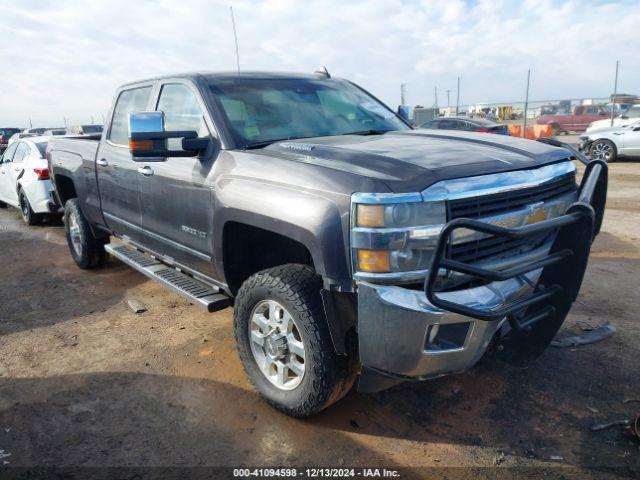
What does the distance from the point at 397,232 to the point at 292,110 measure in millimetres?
1738

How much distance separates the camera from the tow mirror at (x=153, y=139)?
121 inches

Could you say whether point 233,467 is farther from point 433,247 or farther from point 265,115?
point 265,115

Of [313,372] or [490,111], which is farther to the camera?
[490,111]

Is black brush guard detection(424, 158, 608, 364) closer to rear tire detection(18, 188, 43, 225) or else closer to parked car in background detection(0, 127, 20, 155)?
rear tire detection(18, 188, 43, 225)

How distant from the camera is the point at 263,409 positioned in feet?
10.3

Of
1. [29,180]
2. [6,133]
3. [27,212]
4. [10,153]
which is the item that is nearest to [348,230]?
[29,180]

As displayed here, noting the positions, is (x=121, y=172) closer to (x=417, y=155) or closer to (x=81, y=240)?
(x=81, y=240)

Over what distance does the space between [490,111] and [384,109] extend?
3812 cm

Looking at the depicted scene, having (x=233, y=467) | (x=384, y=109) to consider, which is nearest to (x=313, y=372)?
(x=233, y=467)

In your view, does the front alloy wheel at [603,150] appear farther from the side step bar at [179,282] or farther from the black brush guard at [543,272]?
the side step bar at [179,282]

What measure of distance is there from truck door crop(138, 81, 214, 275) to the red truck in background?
27.4 meters

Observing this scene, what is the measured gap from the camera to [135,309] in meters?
4.79

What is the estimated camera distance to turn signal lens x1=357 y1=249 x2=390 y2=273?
91.7 inches

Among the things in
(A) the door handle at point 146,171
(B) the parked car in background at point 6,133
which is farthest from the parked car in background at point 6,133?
(A) the door handle at point 146,171
